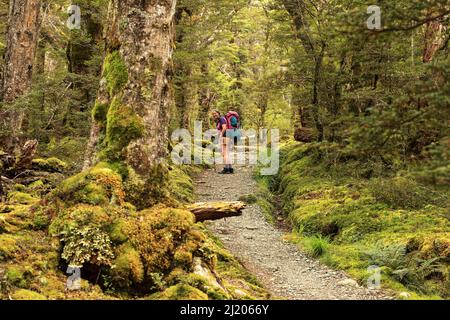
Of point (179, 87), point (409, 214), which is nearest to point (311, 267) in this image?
point (409, 214)

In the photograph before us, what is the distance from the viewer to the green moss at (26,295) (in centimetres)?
461

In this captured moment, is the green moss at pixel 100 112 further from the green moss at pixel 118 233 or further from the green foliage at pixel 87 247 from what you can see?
the green foliage at pixel 87 247

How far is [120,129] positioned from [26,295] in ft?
8.36

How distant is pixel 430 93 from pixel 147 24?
13.0 ft

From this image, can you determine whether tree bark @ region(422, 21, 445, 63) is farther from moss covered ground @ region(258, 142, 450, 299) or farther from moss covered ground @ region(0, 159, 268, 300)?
moss covered ground @ region(0, 159, 268, 300)

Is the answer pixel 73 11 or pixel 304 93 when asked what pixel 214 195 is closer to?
pixel 304 93

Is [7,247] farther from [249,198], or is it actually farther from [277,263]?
[249,198]

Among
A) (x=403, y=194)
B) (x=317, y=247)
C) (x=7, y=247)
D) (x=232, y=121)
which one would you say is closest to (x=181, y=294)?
(x=7, y=247)

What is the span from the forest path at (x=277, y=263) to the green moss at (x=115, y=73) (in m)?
4.01

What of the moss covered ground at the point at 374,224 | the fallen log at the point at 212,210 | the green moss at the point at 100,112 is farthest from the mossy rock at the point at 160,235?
the moss covered ground at the point at 374,224

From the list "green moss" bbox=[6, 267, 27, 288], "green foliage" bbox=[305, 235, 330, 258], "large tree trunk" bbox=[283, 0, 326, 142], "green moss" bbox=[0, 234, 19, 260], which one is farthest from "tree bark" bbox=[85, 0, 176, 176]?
"large tree trunk" bbox=[283, 0, 326, 142]

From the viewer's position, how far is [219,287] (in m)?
5.73

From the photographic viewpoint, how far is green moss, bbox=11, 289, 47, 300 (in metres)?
4.61

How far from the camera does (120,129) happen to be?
6402 millimetres
